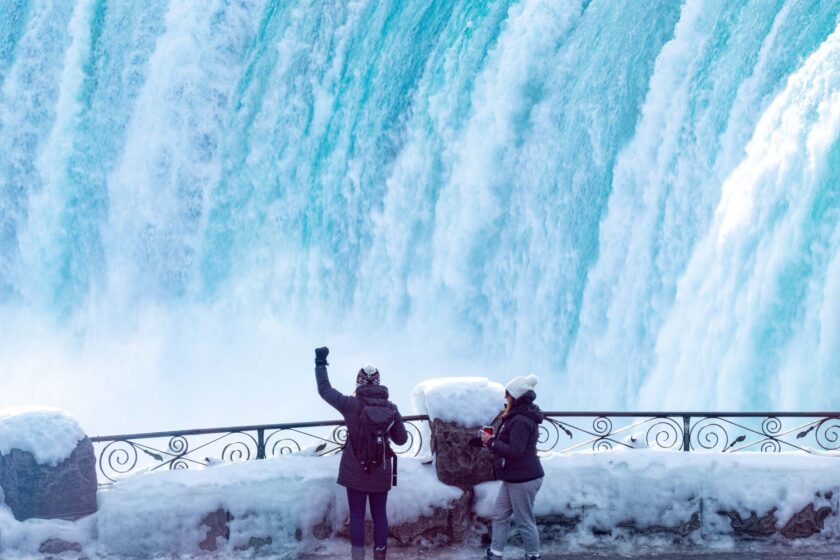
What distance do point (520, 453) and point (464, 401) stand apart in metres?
1.21

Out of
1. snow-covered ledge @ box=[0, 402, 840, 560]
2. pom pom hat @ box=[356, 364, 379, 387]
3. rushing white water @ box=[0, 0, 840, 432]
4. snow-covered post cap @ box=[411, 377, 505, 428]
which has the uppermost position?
rushing white water @ box=[0, 0, 840, 432]

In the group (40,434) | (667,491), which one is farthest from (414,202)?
(40,434)

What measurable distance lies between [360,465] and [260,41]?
52.6 ft

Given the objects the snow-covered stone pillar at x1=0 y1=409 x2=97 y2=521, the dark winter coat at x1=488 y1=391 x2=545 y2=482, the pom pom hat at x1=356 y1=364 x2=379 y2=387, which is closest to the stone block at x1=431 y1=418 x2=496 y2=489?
the dark winter coat at x1=488 y1=391 x2=545 y2=482

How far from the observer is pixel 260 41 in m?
21.4

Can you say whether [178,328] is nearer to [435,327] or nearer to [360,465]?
[435,327]

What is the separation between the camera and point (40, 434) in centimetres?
703

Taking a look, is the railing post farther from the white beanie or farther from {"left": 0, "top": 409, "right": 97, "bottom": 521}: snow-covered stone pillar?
the white beanie

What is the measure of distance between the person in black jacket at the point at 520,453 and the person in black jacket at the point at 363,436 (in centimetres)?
59

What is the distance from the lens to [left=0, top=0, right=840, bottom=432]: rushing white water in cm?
1234

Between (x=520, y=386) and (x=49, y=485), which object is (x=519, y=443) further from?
(x=49, y=485)

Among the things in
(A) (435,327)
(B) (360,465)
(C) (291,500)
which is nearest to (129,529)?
(C) (291,500)

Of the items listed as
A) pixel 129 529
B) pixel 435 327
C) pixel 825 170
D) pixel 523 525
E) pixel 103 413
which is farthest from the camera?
pixel 103 413

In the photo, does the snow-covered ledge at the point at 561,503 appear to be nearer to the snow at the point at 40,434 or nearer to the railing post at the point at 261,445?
the railing post at the point at 261,445
